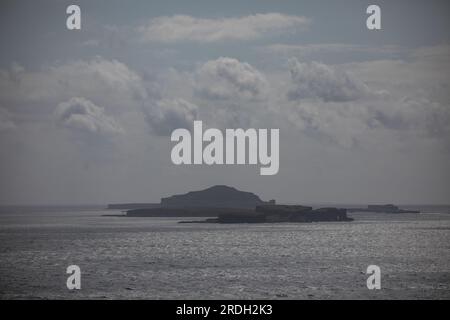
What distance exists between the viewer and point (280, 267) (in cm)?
6200

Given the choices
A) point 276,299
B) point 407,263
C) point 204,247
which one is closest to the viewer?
point 276,299

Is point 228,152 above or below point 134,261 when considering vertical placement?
above

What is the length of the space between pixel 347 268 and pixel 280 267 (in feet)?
19.3

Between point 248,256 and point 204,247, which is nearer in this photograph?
point 248,256

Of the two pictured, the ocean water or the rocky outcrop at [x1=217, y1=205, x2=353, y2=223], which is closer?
the ocean water

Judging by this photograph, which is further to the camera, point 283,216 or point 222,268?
point 283,216

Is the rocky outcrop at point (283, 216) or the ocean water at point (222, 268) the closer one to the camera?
the ocean water at point (222, 268)
